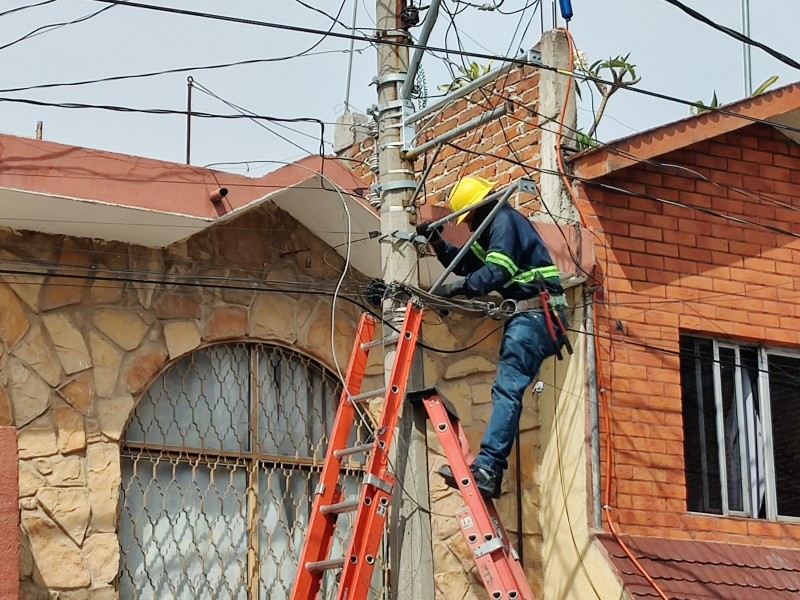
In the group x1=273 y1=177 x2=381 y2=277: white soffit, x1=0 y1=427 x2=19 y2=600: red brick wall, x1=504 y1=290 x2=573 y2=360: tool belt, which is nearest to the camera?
x1=0 y1=427 x2=19 y2=600: red brick wall

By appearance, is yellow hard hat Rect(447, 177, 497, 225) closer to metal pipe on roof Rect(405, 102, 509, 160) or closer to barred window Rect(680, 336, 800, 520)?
metal pipe on roof Rect(405, 102, 509, 160)

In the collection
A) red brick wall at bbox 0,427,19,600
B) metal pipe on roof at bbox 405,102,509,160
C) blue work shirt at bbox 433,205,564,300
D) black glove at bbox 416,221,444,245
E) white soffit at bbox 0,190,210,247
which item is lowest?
red brick wall at bbox 0,427,19,600

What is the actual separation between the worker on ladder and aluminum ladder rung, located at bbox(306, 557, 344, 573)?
887mm

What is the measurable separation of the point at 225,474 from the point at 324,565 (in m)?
1.96

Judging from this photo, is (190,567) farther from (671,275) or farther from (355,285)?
(671,275)

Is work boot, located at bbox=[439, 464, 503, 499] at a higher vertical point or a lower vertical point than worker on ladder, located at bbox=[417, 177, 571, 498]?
lower

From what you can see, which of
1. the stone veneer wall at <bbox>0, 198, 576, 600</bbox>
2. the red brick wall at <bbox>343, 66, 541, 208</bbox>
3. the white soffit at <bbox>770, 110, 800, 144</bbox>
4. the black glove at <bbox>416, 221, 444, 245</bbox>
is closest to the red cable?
the red brick wall at <bbox>343, 66, 541, 208</bbox>

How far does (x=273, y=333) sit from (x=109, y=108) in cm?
211

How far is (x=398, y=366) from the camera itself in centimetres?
936

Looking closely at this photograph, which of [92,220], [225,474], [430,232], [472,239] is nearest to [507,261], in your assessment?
[472,239]

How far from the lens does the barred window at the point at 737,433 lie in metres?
12.4

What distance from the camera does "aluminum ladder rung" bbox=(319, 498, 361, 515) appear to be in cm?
920

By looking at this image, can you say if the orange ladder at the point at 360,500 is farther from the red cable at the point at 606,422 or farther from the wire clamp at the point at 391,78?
the red cable at the point at 606,422

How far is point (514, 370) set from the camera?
9.91 metres
